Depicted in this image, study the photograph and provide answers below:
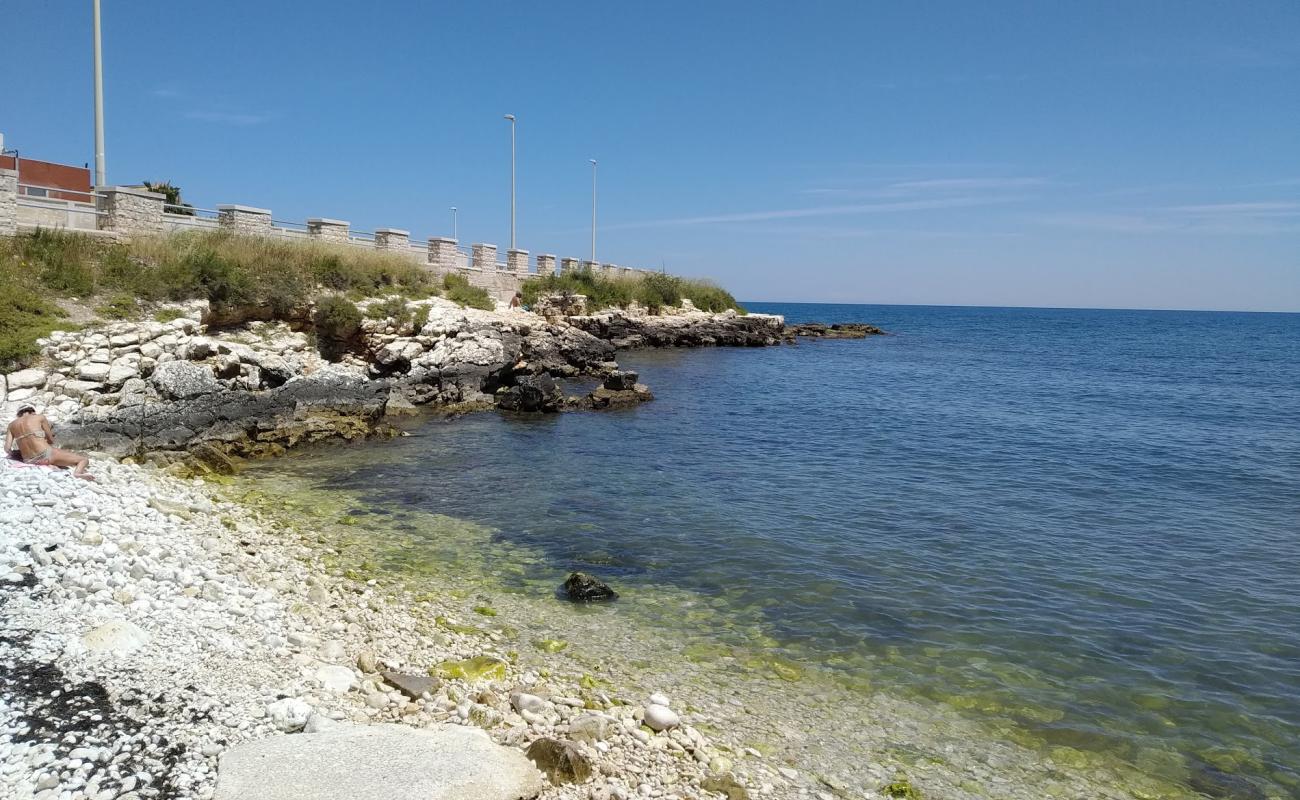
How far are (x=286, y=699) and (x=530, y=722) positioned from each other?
76.9 inches

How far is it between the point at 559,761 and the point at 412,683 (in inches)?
74.1

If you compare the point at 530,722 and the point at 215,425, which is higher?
the point at 215,425

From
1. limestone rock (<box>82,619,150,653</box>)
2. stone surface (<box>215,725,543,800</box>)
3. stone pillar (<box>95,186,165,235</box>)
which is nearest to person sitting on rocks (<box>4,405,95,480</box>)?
limestone rock (<box>82,619,150,653</box>)

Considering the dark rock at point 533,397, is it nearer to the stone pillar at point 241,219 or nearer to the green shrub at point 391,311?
the green shrub at point 391,311

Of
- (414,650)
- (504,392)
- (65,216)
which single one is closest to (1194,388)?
(504,392)

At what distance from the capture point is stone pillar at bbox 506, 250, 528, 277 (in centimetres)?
3888

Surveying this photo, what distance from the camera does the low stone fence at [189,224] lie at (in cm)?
1877

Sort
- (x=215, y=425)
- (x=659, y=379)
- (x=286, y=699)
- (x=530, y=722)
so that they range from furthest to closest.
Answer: (x=659, y=379)
(x=215, y=425)
(x=530, y=722)
(x=286, y=699)

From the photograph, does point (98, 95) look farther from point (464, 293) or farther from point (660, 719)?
point (660, 719)

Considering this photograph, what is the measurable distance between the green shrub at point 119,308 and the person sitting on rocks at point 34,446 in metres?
6.58

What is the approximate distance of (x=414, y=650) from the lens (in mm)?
7746

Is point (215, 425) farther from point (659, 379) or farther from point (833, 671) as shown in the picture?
point (659, 379)

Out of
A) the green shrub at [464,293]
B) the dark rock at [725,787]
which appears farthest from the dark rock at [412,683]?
the green shrub at [464,293]

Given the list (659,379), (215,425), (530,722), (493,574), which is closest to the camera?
(530,722)
